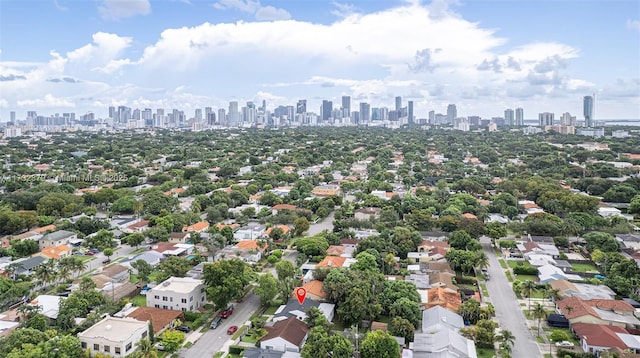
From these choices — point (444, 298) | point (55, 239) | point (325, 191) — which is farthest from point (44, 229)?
point (444, 298)

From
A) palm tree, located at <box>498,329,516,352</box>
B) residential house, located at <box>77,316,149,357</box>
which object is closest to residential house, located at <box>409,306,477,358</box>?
palm tree, located at <box>498,329,516,352</box>

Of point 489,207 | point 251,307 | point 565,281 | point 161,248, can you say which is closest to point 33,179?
point 161,248

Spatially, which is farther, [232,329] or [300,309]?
[300,309]

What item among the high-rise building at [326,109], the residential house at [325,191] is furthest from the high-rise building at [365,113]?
the residential house at [325,191]

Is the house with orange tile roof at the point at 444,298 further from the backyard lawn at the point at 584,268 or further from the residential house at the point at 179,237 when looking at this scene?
the residential house at the point at 179,237

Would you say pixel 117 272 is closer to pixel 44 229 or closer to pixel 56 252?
pixel 56 252

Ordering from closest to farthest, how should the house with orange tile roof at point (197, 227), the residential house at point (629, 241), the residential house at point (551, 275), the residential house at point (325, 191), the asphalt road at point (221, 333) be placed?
the asphalt road at point (221, 333) < the residential house at point (551, 275) < the residential house at point (629, 241) < the house with orange tile roof at point (197, 227) < the residential house at point (325, 191)
